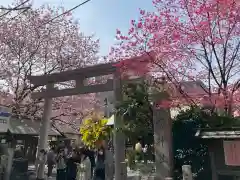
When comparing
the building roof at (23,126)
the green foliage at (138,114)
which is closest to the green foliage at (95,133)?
the building roof at (23,126)

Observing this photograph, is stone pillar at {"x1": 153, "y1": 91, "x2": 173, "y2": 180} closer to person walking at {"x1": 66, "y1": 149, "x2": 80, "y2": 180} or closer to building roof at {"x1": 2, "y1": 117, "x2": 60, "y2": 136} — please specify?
person walking at {"x1": 66, "y1": 149, "x2": 80, "y2": 180}

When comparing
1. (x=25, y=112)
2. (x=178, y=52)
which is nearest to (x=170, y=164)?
(x=178, y=52)

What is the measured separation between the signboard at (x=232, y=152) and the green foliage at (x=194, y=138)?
108 centimetres

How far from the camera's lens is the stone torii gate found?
895 cm

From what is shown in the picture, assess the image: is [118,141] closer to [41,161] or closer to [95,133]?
[41,161]

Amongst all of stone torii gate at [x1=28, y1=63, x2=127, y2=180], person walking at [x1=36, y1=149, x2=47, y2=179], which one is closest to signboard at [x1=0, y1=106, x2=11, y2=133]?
stone torii gate at [x1=28, y1=63, x2=127, y2=180]

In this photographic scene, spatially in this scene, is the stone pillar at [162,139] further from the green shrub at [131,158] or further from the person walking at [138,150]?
the green shrub at [131,158]

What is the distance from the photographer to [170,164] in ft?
22.8

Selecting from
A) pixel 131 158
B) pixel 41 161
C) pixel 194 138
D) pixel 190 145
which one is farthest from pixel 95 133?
pixel 194 138

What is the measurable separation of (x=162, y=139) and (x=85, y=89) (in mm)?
5228

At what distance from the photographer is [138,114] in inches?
324

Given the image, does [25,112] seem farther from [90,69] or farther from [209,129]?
[209,129]

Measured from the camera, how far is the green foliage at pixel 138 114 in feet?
26.4

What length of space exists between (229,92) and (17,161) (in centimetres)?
908
